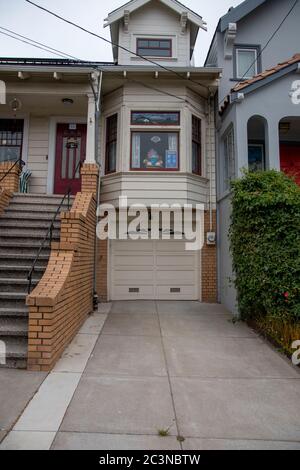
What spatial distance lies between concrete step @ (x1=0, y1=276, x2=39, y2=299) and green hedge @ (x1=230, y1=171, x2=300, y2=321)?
390cm

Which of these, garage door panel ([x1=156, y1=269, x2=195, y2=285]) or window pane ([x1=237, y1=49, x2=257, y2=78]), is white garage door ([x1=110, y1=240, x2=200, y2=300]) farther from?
window pane ([x1=237, y1=49, x2=257, y2=78])

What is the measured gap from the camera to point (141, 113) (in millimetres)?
8453

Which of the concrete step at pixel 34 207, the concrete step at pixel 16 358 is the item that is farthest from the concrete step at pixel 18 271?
the concrete step at pixel 34 207

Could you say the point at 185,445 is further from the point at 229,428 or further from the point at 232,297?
the point at 232,297

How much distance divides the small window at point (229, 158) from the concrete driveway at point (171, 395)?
3.99m

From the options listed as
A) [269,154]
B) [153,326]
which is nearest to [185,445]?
[153,326]

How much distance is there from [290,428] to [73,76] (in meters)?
8.27

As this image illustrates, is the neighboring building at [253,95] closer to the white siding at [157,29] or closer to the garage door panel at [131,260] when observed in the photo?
the white siding at [157,29]

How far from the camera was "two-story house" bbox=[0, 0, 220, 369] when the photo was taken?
26.2 ft

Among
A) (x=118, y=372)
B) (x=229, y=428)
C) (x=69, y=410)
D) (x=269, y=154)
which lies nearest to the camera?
(x=229, y=428)

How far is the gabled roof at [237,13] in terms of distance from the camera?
340 inches

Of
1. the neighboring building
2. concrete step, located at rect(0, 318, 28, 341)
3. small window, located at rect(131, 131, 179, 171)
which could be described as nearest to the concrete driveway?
concrete step, located at rect(0, 318, 28, 341)

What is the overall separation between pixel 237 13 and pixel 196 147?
378 cm

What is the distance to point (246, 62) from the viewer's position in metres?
9.07
